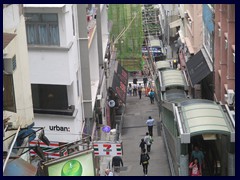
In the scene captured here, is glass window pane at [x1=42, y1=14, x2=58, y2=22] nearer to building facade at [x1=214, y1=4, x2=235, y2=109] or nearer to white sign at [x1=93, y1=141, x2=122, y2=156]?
white sign at [x1=93, y1=141, x2=122, y2=156]

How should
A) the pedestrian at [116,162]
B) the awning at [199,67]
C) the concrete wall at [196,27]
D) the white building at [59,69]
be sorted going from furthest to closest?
1. the concrete wall at [196,27]
2. the awning at [199,67]
3. the white building at [59,69]
4. the pedestrian at [116,162]

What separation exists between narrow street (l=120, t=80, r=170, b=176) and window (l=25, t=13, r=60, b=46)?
573cm

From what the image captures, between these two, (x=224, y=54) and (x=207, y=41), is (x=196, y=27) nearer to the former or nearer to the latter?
(x=207, y=41)

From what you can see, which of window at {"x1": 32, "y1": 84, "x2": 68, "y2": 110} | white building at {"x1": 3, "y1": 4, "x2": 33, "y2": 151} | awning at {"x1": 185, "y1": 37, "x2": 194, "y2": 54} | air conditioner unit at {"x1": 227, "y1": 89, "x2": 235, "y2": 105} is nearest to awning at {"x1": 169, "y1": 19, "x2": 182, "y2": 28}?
awning at {"x1": 185, "y1": 37, "x2": 194, "y2": 54}

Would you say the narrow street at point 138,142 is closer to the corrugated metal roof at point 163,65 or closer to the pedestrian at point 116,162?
the pedestrian at point 116,162

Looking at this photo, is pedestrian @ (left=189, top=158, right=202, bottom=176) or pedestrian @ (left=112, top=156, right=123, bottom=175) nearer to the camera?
pedestrian @ (left=189, top=158, right=202, bottom=176)

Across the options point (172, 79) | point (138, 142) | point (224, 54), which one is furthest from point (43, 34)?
point (172, 79)

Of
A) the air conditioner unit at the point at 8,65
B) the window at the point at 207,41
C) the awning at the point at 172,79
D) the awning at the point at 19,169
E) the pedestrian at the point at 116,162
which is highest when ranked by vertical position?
the air conditioner unit at the point at 8,65

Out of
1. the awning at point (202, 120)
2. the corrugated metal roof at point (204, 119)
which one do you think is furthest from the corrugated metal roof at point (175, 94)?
the corrugated metal roof at point (204, 119)

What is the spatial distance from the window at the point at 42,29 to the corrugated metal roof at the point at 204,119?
23.4 feet

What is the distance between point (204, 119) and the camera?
59.6ft

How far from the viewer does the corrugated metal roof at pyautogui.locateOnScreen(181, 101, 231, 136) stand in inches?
691

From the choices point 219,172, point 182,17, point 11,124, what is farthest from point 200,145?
point 182,17

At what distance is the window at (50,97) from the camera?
2508 cm
